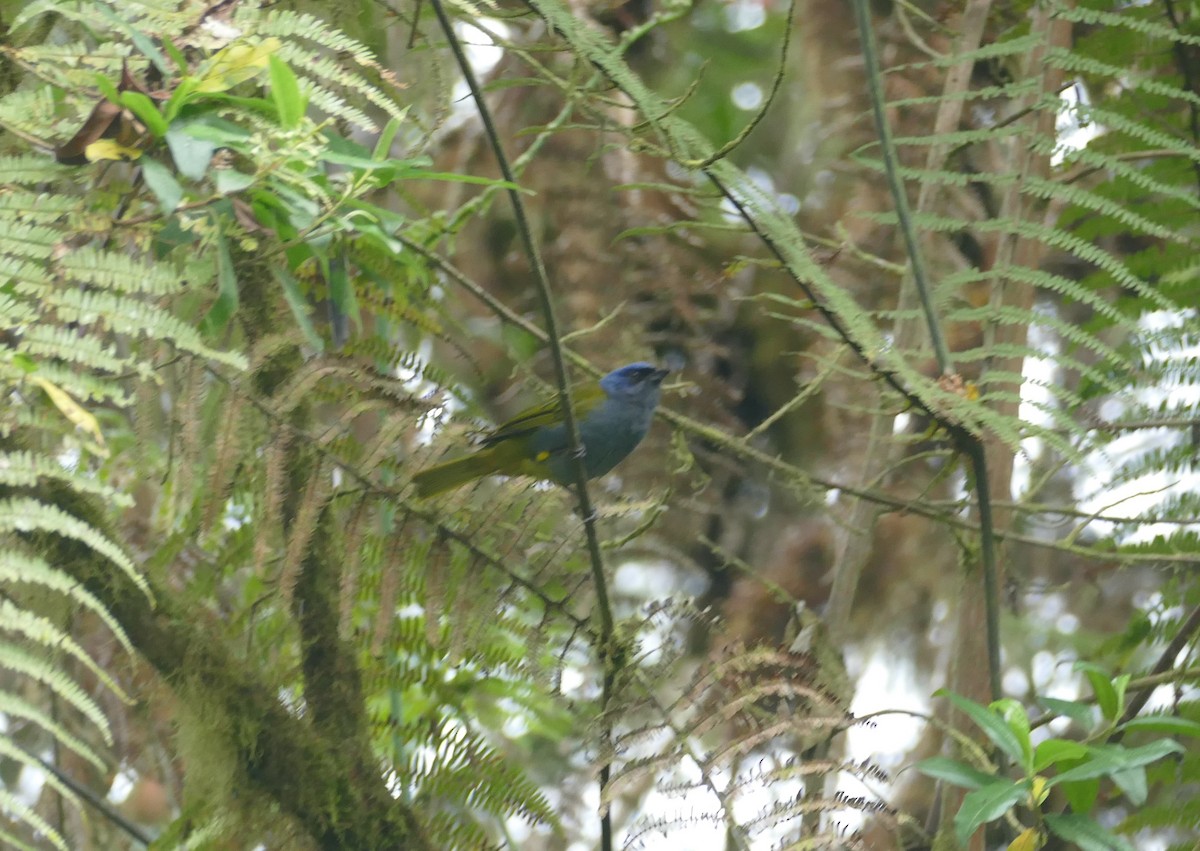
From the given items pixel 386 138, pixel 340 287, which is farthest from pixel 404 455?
pixel 386 138

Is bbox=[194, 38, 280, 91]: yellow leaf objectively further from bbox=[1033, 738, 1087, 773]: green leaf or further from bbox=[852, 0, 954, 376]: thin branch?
bbox=[1033, 738, 1087, 773]: green leaf

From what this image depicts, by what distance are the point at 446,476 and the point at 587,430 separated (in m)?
0.79

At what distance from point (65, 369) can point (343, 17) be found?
1.16 metres

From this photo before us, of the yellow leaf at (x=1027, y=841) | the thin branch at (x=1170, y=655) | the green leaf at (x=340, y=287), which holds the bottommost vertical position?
the yellow leaf at (x=1027, y=841)

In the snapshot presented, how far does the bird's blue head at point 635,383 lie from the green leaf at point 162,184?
1786 mm

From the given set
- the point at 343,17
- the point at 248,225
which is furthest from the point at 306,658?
the point at 343,17

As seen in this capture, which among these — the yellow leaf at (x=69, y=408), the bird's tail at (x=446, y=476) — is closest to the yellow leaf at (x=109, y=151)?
the yellow leaf at (x=69, y=408)

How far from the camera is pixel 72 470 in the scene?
1562 mm

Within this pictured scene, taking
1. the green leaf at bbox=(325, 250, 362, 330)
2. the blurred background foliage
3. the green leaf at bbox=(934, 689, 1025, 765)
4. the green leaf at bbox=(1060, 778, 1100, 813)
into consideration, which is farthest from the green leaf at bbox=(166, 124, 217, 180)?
the green leaf at bbox=(1060, 778, 1100, 813)

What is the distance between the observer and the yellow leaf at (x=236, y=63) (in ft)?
5.26

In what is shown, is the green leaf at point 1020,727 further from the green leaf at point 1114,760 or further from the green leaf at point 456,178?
the green leaf at point 456,178

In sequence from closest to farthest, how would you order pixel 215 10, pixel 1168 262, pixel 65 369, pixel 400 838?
pixel 65 369
pixel 215 10
pixel 400 838
pixel 1168 262

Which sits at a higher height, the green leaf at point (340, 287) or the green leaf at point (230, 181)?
the green leaf at point (340, 287)

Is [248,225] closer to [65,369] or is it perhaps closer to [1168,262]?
[65,369]
